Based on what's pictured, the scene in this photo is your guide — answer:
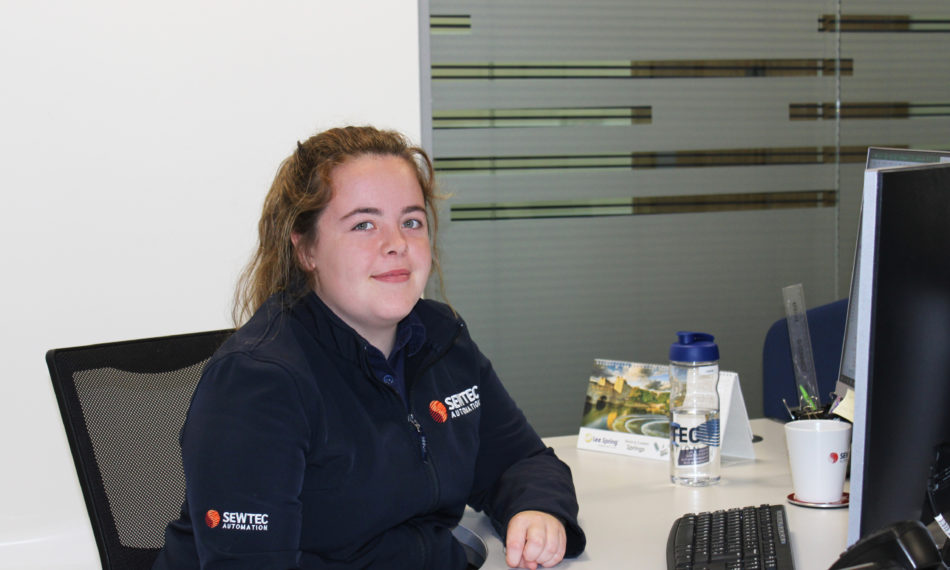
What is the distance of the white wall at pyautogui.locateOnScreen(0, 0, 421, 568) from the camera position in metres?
2.67

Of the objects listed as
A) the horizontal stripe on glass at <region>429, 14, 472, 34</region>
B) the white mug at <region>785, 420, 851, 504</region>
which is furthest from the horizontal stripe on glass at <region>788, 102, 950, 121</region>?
the white mug at <region>785, 420, 851, 504</region>

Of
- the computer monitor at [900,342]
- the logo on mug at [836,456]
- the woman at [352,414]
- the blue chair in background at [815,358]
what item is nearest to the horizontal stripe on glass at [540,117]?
the blue chair in background at [815,358]

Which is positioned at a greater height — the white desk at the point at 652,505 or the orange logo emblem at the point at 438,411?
the orange logo emblem at the point at 438,411

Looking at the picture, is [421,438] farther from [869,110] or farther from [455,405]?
[869,110]

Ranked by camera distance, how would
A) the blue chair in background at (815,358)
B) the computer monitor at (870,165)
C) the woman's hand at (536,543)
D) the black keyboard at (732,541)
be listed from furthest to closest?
the blue chair in background at (815,358) → the computer monitor at (870,165) → the woman's hand at (536,543) → the black keyboard at (732,541)

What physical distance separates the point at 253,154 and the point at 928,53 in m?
2.31

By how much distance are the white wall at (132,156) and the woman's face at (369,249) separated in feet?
4.79

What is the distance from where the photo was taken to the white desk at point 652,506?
4.23 ft

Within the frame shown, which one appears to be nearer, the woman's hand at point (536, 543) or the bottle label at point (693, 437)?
the woman's hand at point (536, 543)

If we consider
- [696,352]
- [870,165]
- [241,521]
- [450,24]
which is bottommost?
[241,521]

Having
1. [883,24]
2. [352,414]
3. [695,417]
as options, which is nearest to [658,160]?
[883,24]

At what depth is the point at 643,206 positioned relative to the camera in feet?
10.3

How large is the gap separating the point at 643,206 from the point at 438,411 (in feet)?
6.10

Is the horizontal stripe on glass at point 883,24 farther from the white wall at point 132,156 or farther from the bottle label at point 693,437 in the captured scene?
the bottle label at point 693,437
